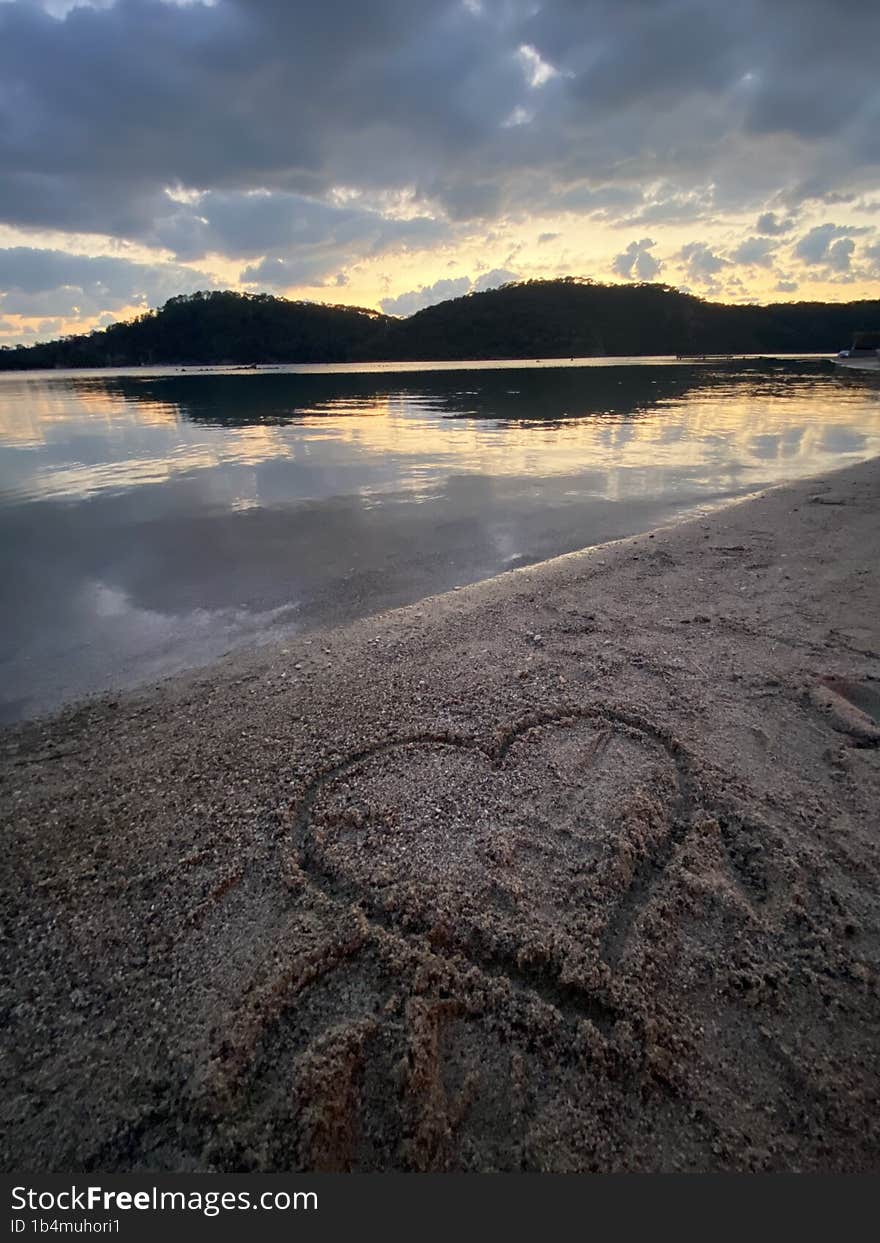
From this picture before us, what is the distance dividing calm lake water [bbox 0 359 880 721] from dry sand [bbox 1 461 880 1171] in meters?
1.64

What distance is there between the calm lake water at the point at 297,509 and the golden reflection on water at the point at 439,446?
0.11 metres

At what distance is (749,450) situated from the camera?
52.4 ft

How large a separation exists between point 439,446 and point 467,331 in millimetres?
125698

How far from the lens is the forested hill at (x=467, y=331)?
4934 inches

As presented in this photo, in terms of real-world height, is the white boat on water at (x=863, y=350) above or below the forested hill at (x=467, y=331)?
below

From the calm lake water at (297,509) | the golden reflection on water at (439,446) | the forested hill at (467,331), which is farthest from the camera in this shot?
the forested hill at (467,331)

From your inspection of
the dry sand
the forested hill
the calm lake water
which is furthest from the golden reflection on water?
the forested hill

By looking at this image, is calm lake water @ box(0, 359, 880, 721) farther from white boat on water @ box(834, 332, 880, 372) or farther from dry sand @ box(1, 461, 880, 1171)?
white boat on water @ box(834, 332, 880, 372)

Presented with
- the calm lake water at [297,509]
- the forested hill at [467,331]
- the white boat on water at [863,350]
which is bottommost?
the calm lake water at [297,509]

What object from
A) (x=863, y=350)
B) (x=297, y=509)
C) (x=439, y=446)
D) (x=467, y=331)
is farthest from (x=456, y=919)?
(x=467, y=331)

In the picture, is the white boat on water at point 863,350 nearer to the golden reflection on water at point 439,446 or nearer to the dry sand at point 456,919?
the golden reflection on water at point 439,446

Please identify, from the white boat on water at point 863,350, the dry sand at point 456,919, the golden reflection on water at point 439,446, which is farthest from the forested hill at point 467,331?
the dry sand at point 456,919

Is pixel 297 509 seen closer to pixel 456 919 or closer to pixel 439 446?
pixel 439 446

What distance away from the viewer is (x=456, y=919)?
245 cm
